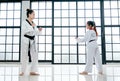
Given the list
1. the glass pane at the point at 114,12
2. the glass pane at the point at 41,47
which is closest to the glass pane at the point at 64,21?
the glass pane at the point at 41,47

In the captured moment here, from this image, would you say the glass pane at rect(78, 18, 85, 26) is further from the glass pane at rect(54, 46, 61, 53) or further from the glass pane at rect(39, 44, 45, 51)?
the glass pane at rect(39, 44, 45, 51)

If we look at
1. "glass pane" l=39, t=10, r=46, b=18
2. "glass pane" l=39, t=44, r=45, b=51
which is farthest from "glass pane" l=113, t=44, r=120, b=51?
"glass pane" l=39, t=10, r=46, b=18

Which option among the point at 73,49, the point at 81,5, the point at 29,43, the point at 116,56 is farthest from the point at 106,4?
the point at 29,43

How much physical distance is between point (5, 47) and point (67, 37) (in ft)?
10.2

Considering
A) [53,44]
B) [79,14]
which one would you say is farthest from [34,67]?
[79,14]

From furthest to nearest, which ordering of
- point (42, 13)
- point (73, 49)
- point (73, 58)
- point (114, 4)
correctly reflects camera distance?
point (42, 13), point (114, 4), point (73, 49), point (73, 58)

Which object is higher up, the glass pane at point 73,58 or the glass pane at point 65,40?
the glass pane at point 65,40

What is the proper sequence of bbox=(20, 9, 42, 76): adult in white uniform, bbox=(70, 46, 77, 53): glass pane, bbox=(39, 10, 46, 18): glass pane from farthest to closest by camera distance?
1. bbox=(39, 10, 46, 18): glass pane
2. bbox=(70, 46, 77, 53): glass pane
3. bbox=(20, 9, 42, 76): adult in white uniform

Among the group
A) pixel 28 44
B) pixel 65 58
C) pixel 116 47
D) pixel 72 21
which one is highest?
pixel 72 21

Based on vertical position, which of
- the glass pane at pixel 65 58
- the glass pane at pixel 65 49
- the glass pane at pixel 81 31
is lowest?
the glass pane at pixel 65 58

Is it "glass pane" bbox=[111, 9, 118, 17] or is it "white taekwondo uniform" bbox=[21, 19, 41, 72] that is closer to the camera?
"white taekwondo uniform" bbox=[21, 19, 41, 72]

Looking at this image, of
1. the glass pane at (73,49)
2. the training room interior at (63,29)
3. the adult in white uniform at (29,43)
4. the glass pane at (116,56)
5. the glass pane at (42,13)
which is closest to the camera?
the adult in white uniform at (29,43)

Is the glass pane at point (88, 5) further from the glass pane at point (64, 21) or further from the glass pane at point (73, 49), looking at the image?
the glass pane at point (73, 49)

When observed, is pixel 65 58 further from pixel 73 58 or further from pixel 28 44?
pixel 28 44
